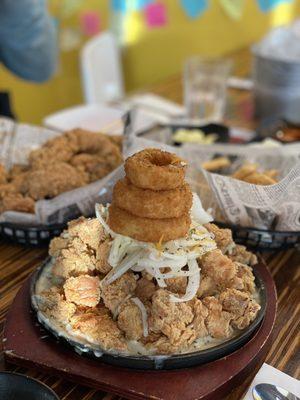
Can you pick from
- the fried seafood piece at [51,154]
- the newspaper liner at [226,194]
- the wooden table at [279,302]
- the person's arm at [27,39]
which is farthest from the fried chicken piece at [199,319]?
the person's arm at [27,39]

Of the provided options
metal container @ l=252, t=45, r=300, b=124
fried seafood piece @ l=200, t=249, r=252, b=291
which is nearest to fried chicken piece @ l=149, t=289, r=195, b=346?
fried seafood piece @ l=200, t=249, r=252, b=291

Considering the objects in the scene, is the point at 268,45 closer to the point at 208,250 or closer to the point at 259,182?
the point at 259,182

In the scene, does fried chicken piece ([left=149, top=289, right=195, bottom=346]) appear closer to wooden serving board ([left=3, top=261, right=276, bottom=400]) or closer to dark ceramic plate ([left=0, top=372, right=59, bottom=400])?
wooden serving board ([left=3, top=261, right=276, bottom=400])

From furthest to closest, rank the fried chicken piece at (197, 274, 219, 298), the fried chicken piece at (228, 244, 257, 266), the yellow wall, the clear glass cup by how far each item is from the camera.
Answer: the yellow wall, the clear glass cup, the fried chicken piece at (228, 244, 257, 266), the fried chicken piece at (197, 274, 219, 298)

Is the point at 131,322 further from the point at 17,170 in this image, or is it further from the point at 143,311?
the point at 17,170

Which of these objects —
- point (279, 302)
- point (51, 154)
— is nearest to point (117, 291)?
point (279, 302)

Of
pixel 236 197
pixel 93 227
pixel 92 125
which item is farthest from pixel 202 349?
pixel 92 125
